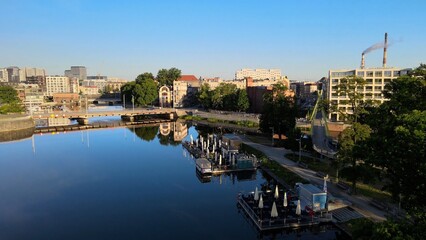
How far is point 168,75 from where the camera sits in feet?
545

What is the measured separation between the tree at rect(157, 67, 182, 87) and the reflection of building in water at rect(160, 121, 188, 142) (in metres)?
63.3

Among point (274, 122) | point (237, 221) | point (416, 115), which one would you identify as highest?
point (416, 115)

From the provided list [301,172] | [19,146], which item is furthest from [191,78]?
[301,172]

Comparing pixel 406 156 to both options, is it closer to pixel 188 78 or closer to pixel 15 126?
pixel 15 126

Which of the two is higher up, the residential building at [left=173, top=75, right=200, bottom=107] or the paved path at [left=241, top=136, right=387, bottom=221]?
the residential building at [left=173, top=75, right=200, bottom=107]

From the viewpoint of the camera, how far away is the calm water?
28.1 metres

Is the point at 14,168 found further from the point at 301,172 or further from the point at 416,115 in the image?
the point at 416,115

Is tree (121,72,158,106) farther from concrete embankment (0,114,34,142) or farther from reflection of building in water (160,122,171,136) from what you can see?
concrete embankment (0,114,34,142)

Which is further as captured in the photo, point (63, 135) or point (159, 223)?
point (63, 135)

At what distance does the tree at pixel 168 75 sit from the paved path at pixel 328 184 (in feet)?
360

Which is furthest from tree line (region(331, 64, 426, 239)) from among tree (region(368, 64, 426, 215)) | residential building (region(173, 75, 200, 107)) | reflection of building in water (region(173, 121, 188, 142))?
residential building (region(173, 75, 200, 107))

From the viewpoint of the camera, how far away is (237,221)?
1190 inches

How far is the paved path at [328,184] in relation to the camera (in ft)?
93.8

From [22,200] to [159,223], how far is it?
54.5ft
